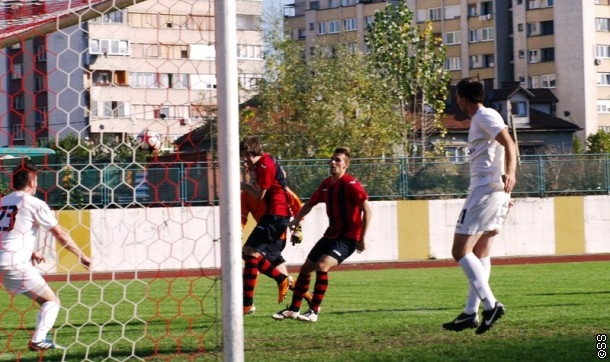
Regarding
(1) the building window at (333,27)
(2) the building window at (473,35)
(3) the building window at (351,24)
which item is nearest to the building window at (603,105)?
(2) the building window at (473,35)

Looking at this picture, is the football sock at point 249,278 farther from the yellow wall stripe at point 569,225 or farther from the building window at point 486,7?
the building window at point 486,7

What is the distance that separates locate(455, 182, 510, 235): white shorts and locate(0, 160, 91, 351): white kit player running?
129 inches

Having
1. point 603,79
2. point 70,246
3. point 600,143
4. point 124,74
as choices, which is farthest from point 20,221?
point 603,79

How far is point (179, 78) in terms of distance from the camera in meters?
9.02

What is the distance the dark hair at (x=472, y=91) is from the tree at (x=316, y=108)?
30.1m

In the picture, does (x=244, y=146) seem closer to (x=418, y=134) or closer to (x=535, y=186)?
(x=535, y=186)

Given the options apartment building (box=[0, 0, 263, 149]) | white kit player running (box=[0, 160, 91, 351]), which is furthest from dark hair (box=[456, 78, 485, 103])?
white kit player running (box=[0, 160, 91, 351])

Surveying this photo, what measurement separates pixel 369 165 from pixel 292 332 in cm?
1885

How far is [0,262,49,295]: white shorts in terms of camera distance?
978cm

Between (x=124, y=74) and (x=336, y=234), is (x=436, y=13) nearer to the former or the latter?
(x=336, y=234)

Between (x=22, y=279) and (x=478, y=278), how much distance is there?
12.4 feet

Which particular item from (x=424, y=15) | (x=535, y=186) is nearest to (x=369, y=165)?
(x=535, y=186)

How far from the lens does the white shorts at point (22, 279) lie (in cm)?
978

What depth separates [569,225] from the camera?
98.7 ft
